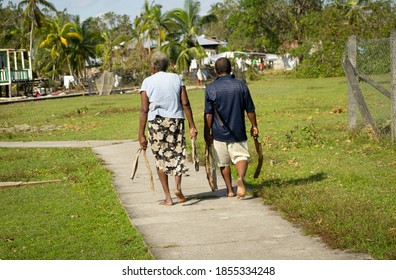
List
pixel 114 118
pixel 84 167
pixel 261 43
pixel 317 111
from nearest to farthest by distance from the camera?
pixel 84 167 < pixel 317 111 < pixel 114 118 < pixel 261 43

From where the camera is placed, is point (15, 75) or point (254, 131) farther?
point (15, 75)

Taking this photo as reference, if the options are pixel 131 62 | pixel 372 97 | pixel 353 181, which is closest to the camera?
pixel 353 181

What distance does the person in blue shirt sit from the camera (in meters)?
9.19

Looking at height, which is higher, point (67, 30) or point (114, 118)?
point (67, 30)

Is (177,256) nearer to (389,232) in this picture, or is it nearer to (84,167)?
(389,232)

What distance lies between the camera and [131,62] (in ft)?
189

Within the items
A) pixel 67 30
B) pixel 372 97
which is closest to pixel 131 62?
pixel 67 30

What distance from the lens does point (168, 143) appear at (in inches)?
357

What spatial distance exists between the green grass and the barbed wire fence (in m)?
0.16

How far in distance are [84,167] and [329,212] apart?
5972 millimetres

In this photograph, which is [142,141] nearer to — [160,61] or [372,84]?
[160,61]

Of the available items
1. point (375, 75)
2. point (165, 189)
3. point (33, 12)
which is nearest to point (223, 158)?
point (165, 189)

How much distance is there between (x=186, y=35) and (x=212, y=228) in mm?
60606

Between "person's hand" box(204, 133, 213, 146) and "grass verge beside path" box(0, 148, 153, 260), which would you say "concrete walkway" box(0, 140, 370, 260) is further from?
"person's hand" box(204, 133, 213, 146)
